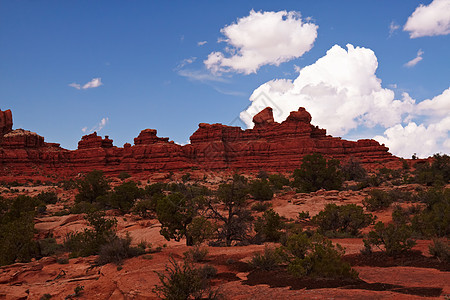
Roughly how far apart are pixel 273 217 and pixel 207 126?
246ft

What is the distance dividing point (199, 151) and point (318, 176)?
5539 centimetres

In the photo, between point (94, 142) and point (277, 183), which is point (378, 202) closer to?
point (277, 183)

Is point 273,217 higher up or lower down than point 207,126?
lower down

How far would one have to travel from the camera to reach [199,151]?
84.6 m

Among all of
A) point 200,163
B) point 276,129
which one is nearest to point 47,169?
point 200,163

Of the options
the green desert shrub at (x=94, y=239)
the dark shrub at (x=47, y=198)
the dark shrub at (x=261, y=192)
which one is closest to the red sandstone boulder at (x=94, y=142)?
the dark shrub at (x=47, y=198)

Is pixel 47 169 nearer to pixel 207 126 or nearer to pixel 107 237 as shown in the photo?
pixel 207 126

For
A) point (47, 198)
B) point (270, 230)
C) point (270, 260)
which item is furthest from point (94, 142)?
point (270, 260)

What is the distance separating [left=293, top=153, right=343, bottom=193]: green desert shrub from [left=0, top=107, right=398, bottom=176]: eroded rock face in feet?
136

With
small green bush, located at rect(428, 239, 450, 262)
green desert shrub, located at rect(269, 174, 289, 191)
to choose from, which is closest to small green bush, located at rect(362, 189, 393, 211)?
small green bush, located at rect(428, 239, 450, 262)

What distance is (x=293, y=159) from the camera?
75.9m

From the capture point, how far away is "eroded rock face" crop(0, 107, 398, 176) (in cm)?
7525

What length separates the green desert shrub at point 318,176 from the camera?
31.9 meters

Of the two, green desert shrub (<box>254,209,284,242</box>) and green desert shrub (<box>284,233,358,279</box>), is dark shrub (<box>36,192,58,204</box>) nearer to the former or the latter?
green desert shrub (<box>254,209,284,242</box>)
